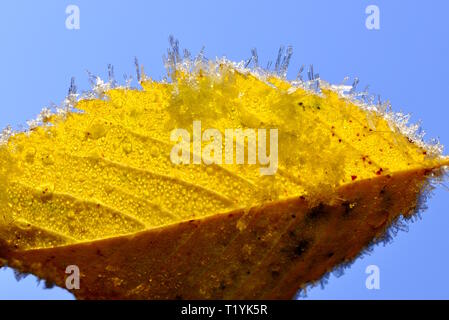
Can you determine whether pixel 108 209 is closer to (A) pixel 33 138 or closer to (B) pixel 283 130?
(A) pixel 33 138

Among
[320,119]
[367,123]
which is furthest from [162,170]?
[367,123]

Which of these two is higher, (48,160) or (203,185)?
(48,160)

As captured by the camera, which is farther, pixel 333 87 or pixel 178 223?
pixel 333 87

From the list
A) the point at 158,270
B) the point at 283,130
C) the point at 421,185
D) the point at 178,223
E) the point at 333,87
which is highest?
the point at 333,87

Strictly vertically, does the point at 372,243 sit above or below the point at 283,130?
below

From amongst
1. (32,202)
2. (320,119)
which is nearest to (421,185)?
(320,119)

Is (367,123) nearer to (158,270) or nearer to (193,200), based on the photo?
(193,200)
